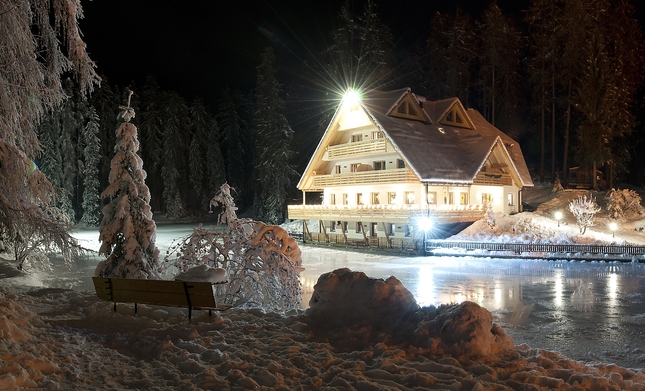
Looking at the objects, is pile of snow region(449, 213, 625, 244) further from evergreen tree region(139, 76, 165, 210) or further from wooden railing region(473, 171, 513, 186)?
evergreen tree region(139, 76, 165, 210)

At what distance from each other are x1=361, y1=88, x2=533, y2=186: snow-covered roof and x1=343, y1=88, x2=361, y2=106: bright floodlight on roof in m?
0.63

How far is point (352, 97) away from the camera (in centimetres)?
3853

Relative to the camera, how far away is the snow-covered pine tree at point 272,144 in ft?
182

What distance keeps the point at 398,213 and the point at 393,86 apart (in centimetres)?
2808

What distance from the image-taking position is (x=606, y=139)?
43.2m

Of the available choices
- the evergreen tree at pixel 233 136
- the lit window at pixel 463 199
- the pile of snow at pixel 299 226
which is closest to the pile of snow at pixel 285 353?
the lit window at pixel 463 199

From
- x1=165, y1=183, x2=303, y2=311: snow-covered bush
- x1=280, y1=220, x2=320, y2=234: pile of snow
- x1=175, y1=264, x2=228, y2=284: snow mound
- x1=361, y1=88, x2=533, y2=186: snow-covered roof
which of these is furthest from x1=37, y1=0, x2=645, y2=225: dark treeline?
x1=175, y1=264, x2=228, y2=284: snow mound

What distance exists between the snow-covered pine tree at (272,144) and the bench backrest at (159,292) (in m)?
45.1

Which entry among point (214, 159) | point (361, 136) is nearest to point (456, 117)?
point (361, 136)

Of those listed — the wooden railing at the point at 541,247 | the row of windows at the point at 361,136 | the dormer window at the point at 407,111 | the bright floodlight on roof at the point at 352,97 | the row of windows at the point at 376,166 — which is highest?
the bright floodlight on roof at the point at 352,97

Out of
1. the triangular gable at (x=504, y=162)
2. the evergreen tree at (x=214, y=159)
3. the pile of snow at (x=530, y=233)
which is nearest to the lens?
the pile of snow at (x=530, y=233)

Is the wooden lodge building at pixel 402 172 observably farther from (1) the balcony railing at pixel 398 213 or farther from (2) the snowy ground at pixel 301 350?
(2) the snowy ground at pixel 301 350

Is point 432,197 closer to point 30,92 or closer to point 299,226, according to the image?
point 299,226

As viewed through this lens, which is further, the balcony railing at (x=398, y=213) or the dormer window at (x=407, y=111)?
the dormer window at (x=407, y=111)
